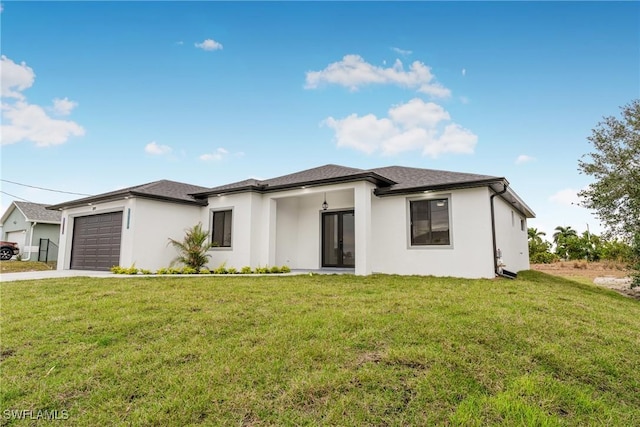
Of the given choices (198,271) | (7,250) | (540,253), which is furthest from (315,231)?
(7,250)

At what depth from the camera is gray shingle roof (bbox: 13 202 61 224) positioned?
21.3 m

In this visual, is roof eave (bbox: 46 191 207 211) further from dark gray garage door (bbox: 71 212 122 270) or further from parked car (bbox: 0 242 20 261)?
parked car (bbox: 0 242 20 261)

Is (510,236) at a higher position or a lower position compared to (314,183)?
lower

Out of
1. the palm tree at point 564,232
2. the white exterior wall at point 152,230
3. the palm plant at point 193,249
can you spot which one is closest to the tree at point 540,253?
the palm tree at point 564,232

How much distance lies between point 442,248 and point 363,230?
8.17 feet

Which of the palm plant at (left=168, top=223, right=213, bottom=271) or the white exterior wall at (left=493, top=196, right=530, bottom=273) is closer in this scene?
the white exterior wall at (left=493, top=196, right=530, bottom=273)

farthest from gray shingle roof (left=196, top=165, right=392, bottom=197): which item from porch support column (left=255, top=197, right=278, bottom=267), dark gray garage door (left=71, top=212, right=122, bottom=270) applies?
dark gray garage door (left=71, top=212, right=122, bottom=270)

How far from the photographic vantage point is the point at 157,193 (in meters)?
12.7

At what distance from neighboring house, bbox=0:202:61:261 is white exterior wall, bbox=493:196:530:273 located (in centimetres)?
Result: 2624

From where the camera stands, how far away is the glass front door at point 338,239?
12953 mm

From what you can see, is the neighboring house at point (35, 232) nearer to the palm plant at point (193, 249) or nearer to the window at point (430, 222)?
the palm plant at point (193, 249)

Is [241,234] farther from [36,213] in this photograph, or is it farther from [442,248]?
[36,213]

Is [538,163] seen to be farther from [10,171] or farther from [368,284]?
[10,171]

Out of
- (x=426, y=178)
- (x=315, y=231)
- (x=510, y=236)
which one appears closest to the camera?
Answer: (x=426, y=178)
